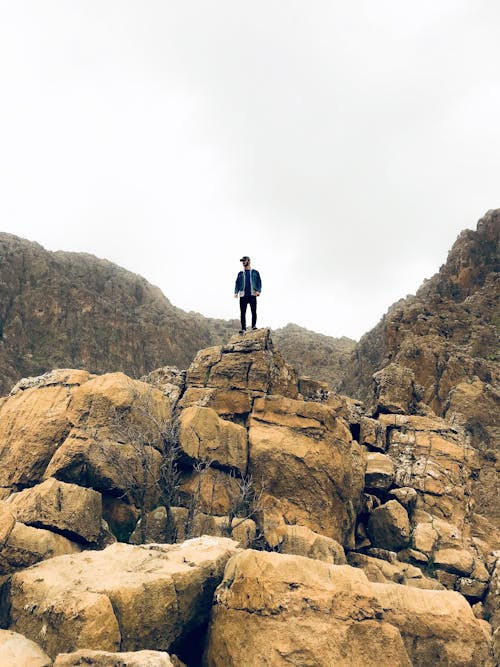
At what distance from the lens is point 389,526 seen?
22125 millimetres

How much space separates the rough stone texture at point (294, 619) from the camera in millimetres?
9359

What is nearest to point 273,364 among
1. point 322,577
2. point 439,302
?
point 322,577

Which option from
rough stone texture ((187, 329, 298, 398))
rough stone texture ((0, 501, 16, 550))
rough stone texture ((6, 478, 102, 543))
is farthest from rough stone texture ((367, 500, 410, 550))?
rough stone texture ((0, 501, 16, 550))

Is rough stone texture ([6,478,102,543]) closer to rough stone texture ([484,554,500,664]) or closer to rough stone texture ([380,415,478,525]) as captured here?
rough stone texture ([484,554,500,664])

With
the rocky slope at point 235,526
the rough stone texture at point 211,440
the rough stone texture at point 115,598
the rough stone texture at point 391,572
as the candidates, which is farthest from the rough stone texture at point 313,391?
the rough stone texture at point 115,598

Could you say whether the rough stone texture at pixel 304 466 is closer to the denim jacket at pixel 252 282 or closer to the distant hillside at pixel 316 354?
the denim jacket at pixel 252 282

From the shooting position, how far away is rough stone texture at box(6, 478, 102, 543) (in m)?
13.5

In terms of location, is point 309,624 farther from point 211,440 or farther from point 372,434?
point 372,434

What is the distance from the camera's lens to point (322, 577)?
1055 cm

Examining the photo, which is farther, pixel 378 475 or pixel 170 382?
pixel 378 475

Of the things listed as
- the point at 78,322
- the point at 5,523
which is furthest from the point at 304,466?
the point at 78,322

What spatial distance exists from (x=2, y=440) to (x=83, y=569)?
898 cm

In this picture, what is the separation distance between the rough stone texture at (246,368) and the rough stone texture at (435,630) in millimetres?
11908

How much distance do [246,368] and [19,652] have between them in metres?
15.5
